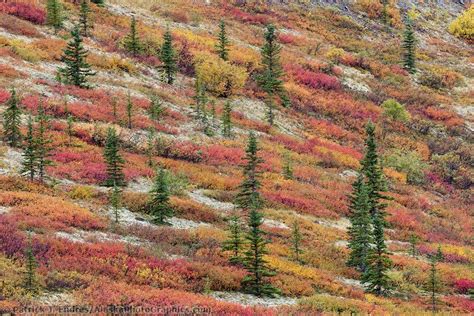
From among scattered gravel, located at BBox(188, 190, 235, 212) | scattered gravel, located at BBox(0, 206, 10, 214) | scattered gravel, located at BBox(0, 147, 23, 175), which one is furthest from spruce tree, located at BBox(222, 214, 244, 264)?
scattered gravel, located at BBox(0, 147, 23, 175)

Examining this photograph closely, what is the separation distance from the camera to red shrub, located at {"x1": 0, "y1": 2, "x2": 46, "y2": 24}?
5241cm

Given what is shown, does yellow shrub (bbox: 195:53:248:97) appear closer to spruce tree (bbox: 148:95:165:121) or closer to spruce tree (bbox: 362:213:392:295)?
spruce tree (bbox: 148:95:165:121)

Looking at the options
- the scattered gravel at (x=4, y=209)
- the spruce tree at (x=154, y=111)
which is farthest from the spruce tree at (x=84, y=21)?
the scattered gravel at (x=4, y=209)

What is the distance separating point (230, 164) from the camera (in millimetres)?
35094

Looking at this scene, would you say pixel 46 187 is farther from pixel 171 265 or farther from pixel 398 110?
pixel 398 110

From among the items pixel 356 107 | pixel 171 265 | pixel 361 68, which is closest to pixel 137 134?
pixel 171 265

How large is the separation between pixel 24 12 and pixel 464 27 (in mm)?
66601

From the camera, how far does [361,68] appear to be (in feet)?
220

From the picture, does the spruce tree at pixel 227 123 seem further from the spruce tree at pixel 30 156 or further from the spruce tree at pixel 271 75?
the spruce tree at pixel 30 156

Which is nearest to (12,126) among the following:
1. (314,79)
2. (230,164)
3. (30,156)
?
(30,156)

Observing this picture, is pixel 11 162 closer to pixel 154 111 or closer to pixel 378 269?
pixel 154 111

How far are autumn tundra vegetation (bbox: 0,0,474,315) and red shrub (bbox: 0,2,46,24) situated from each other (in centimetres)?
23

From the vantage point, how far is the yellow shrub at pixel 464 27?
286 feet

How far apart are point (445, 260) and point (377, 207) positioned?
4082mm
